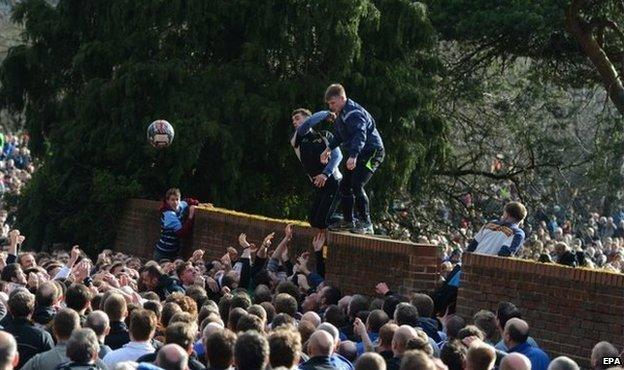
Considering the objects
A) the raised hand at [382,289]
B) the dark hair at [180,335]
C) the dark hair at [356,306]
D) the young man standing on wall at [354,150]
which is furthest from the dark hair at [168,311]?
the young man standing on wall at [354,150]

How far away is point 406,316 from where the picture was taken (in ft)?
37.1

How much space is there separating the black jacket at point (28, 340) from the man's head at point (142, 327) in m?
0.91

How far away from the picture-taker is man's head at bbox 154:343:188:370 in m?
8.61

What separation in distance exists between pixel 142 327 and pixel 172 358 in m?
1.22

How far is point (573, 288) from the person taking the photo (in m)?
13.2

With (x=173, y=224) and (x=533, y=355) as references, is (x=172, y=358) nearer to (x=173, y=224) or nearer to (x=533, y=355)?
(x=533, y=355)

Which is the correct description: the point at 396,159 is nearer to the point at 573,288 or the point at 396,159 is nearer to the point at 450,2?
the point at 450,2

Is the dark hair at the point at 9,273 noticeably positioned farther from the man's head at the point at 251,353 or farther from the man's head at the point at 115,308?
the man's head at the point at 251,353

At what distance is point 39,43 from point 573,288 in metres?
15.4

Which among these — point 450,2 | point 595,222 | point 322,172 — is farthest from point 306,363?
point 595,222

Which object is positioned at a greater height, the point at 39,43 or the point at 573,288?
the point at 39,43

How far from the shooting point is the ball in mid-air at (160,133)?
22.3 metres

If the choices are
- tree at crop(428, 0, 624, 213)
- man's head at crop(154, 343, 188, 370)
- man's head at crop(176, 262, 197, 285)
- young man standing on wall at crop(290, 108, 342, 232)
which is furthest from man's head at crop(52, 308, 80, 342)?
tree at crop(428, 0, 624, 213)

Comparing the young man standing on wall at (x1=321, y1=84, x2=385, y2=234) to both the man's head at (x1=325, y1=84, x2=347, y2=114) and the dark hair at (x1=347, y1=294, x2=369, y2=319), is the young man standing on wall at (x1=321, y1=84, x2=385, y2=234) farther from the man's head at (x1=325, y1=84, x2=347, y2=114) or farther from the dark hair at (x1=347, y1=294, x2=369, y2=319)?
the dark hair at (x1=347, y1=294, x2=369, y2=319)
